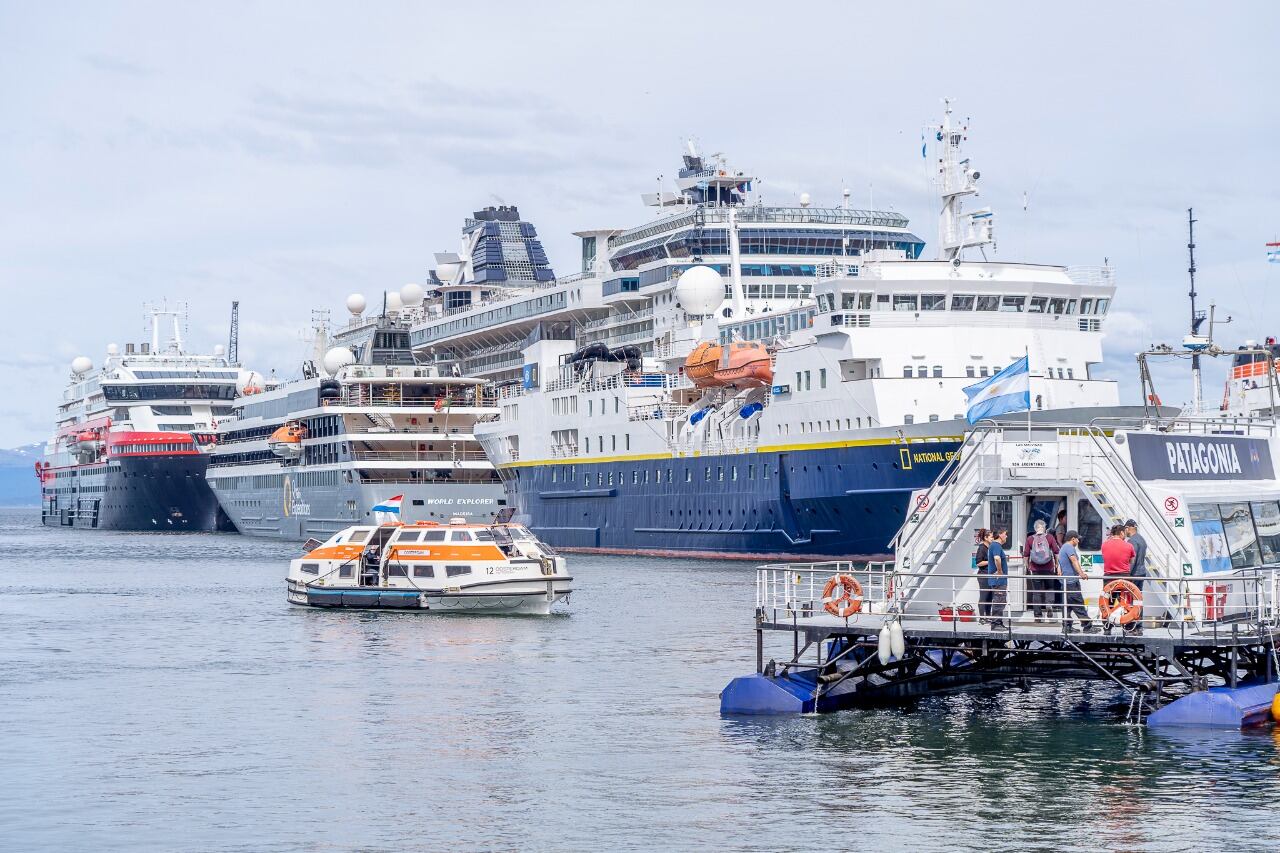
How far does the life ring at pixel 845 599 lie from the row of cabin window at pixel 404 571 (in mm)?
21594

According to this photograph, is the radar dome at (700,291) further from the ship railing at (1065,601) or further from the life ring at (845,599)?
the life ring at (845,599)

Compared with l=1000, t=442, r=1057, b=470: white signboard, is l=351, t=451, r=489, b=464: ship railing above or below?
above

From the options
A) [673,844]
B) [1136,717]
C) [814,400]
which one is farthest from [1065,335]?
[673,844]

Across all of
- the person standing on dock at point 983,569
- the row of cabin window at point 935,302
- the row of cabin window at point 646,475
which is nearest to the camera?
the person standing on dock at point 983,569

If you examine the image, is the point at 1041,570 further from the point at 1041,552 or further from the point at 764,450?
the point at 764,450

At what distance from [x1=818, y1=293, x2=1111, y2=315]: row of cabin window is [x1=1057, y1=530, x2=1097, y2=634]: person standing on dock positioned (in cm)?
3846

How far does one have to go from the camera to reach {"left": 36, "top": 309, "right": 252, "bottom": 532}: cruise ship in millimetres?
130875

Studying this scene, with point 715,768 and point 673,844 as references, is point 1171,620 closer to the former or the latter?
point 715,768

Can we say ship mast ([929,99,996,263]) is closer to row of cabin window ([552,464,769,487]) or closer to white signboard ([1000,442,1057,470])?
row of cabin window ([552,464,769,487])

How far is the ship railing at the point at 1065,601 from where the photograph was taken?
Result: 2706 cm

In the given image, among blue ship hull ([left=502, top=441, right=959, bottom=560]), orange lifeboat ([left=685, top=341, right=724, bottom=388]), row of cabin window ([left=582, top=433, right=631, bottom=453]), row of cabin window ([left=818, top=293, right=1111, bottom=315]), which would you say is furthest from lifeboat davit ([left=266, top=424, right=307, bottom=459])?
row of cabin window ([left=818, top=293, right=1111, bottom=315])

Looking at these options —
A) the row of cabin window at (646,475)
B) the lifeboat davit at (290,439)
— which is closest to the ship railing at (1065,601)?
the row of cabin window at (646,475)

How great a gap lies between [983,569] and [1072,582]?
138 cm

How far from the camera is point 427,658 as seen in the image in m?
39.8
